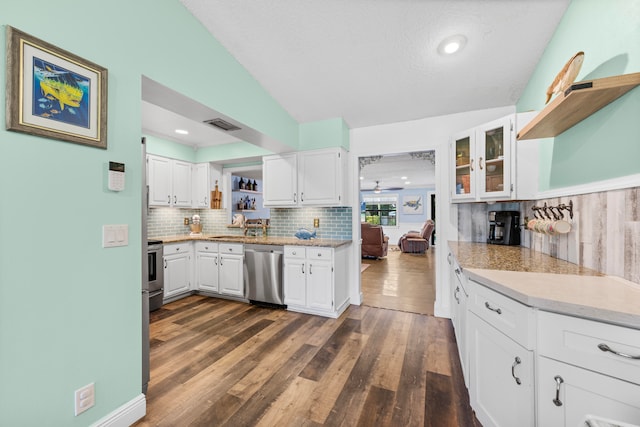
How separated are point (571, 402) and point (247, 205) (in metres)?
4.74

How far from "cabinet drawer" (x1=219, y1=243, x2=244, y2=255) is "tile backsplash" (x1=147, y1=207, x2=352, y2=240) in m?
0.65

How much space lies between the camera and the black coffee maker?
8.30 feet

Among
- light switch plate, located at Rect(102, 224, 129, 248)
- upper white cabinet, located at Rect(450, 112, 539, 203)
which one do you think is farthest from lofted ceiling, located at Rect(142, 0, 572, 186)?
light switch plate, located at Rect(102, 224, 129, 248)

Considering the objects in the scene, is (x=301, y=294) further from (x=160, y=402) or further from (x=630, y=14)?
(x=630, y=14)

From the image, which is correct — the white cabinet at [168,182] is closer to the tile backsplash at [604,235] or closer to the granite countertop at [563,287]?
the granite countertop at [563,287]

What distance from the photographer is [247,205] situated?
194 inches

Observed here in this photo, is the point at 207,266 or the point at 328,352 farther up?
the point at 207,266

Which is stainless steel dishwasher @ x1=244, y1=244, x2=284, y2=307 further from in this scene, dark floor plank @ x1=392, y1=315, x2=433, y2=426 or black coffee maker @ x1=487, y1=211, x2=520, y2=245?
black coffee maker @ x1=487, y1=211, x2=520, y2=245

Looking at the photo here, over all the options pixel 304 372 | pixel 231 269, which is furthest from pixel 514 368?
pixel 231 269

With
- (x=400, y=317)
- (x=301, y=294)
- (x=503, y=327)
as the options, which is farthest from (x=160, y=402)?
(x=400, y=317)

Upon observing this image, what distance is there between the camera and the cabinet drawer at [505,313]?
1.03 meters

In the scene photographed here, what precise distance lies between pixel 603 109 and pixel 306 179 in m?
2.71

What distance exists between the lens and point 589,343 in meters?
0.88

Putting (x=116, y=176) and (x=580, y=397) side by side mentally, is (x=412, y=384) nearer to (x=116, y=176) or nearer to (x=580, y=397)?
(x=580, y=397)
